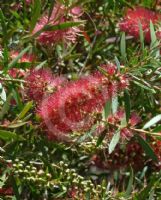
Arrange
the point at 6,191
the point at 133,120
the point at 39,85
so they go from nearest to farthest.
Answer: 1. the point at 39,85
2. the point at 133,120
3. the point at 6,191

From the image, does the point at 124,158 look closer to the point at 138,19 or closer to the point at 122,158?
the point at 122,158

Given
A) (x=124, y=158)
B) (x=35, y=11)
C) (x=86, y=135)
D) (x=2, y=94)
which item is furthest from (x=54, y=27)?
(x=124, y=158)

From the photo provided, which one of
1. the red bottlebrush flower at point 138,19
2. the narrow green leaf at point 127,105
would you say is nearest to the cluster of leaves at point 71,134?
the narrow green leaf at point 127,105

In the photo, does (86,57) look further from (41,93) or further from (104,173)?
(41,93)

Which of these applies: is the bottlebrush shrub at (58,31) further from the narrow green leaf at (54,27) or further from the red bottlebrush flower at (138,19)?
the red bottlebrush flower at (138,19)

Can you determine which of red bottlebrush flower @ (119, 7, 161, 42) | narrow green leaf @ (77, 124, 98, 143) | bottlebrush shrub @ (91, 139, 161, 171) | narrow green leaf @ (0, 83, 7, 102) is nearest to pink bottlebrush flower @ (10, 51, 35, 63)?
narrow green leaf @ (0, 83, 7, 102)

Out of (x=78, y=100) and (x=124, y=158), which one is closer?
(x=78, y=100)

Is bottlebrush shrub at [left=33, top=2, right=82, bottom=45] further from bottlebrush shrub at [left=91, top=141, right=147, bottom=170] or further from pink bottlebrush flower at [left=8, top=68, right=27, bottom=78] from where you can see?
bottlebrush shrub at [left=91, top=141, right=147, bottom=170]
